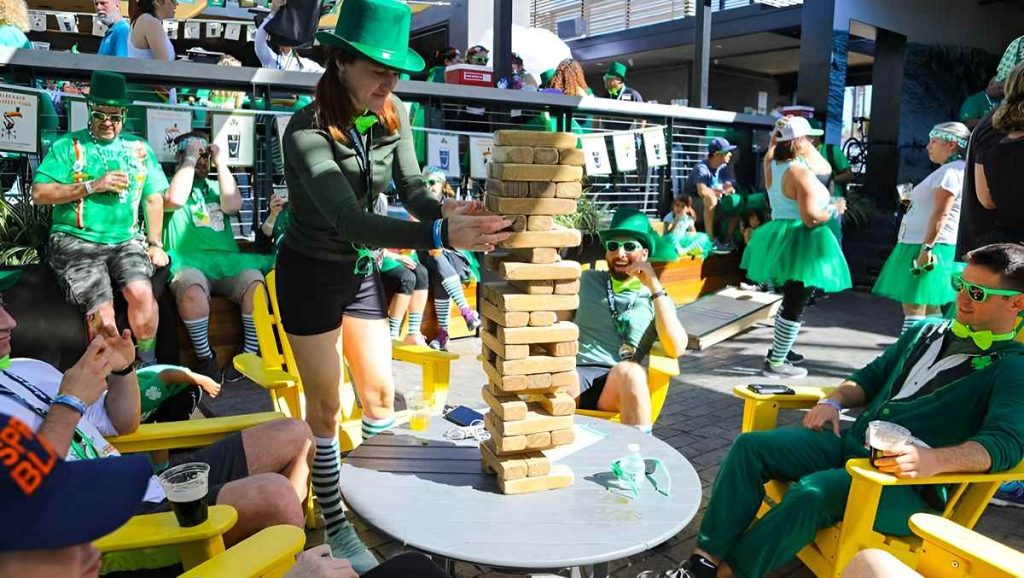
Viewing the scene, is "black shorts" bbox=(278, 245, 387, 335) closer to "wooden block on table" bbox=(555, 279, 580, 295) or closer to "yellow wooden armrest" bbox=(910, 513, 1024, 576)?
"wooden block on table" bbox=(555, 279, 580, 295)

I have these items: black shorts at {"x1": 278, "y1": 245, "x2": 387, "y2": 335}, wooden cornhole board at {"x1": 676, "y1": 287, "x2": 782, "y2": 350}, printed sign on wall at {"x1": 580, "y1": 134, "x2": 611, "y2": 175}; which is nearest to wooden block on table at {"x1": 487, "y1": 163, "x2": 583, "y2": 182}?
black shorts at {"x1": 278, "y1": 245, "x2": 387, "y2": 335}

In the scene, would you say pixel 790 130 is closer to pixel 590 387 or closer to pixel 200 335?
pixel 590 387

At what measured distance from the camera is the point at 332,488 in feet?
8.91

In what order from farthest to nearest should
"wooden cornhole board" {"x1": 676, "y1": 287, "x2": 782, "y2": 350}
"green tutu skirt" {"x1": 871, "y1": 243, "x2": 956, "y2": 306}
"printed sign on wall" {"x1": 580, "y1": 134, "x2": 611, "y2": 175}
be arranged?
"printed sign on wall" {"x1": 580, "y1": 134, "x2": 611, "y2": 175}, "wooden cornhole board" {"x1": 676, "y1": 287, "x2": 782, "y2": 350}, "green tutu skirt" {"x1": 871, "y1": 243, "x2": 956, "y2": 306}

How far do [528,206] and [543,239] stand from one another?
0.11m

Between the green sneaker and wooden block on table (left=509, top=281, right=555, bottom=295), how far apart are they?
119 centimetres

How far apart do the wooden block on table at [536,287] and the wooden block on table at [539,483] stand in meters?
0.56

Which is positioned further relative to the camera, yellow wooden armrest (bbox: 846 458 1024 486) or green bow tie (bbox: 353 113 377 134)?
green bow tie (bbox: 353 113 377 134)

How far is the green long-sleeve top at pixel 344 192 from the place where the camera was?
2.10m

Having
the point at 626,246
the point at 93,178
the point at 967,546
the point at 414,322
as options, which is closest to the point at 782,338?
the point at 626,246

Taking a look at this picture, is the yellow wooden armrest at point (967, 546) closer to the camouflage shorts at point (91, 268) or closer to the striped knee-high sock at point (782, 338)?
the striped knee-high sock at point (782, 338)

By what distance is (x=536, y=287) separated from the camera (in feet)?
6.79

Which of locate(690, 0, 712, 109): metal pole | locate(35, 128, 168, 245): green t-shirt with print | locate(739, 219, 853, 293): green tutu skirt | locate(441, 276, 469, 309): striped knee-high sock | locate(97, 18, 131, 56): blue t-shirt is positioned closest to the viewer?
locate(35, 128, 168, 245): green t-shirt with print

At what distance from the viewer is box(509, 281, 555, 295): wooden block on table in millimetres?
2066
